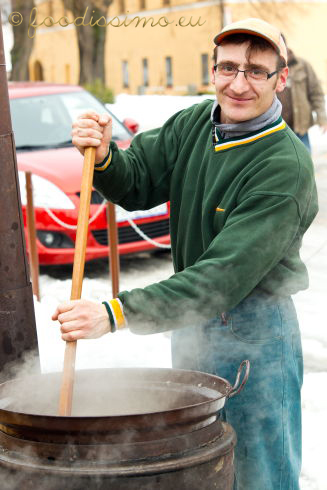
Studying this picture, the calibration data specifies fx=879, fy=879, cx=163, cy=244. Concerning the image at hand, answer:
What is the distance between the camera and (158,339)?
572 cm

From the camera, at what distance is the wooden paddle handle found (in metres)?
2.54

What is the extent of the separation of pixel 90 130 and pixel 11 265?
2.16ft

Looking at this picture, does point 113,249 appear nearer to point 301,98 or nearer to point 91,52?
point 301,98

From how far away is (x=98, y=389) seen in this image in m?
2.83

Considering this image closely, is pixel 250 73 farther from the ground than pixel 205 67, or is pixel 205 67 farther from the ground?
pixel 250 73

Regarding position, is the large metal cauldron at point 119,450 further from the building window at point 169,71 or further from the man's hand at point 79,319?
the building window at point 169,71

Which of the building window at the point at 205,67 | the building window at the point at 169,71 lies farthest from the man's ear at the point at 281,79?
the building window at the point at 169,71

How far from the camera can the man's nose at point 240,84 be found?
2.78 meters

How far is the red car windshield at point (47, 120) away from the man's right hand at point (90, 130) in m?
5.26

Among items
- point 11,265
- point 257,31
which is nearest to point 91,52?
point 11,265

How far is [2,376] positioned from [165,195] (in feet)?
3.06

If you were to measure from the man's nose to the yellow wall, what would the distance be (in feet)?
77.0

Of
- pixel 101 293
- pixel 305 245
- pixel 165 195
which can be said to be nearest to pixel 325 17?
pixel 305 245

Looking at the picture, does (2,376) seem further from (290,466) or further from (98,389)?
(290,466)
